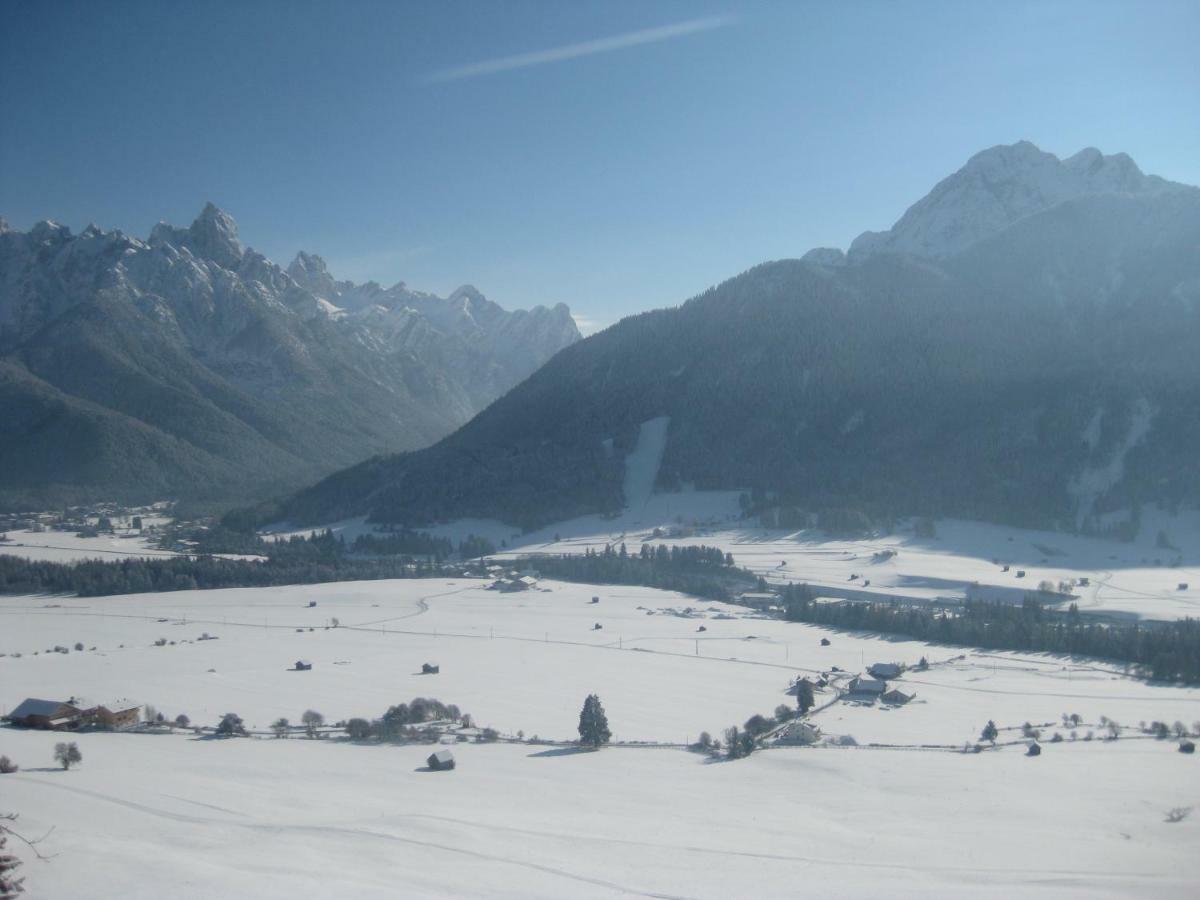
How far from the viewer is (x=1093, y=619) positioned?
172 ft

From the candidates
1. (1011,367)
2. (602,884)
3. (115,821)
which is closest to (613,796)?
(602,884)

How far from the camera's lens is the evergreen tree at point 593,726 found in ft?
99.1

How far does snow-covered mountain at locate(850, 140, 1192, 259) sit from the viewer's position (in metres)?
137

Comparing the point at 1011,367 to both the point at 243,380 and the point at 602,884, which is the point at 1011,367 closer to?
the point at 602,884

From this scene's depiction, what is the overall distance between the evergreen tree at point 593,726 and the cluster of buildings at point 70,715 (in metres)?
14.2

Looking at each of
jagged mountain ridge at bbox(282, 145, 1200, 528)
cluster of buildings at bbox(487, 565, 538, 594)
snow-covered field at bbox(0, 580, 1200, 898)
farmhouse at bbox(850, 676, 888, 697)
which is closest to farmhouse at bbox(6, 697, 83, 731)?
snow-covered field at bbox(0, 580, 1200, 898)

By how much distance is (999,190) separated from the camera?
145m

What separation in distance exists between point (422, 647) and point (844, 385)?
240ft

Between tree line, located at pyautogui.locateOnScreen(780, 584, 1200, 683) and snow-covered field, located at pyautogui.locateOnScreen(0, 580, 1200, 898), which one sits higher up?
tree line, located at pyautogui.locateOnScreen(780, 584, 1200, 683)

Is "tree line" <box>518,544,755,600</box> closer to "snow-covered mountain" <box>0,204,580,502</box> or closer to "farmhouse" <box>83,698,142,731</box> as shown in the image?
"farmhouse" <box>83,698,142,731</box>

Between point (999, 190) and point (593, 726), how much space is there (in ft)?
443

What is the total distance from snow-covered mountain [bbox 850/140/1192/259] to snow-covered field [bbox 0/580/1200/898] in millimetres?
105386

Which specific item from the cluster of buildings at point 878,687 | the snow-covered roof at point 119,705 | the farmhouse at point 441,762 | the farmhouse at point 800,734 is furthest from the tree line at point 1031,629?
the snow-covered roof at point 119,705

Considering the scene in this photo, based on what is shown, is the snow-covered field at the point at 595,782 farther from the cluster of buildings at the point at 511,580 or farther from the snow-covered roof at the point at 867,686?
the cluster of buildings at the point at 511,580
